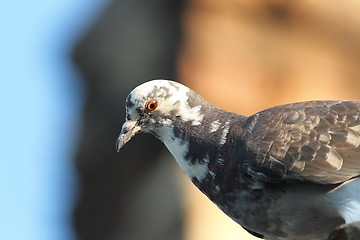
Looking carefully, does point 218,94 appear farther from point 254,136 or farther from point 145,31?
point 254,136

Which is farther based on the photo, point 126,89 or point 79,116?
point 79,116

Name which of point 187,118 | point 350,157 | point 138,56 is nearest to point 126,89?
point 138,56

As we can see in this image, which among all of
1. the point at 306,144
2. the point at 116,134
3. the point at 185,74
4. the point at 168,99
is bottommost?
the point at 116,134

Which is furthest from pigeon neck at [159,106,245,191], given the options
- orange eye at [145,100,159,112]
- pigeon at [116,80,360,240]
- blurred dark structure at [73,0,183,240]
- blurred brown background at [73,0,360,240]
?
blurred dark structure at [73,0,183,240]

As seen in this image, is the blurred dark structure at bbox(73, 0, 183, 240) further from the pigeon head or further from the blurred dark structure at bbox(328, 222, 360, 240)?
the blurred dark structure at bbox(328, 222, 360, 240)

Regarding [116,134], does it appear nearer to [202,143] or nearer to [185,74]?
[185,74]

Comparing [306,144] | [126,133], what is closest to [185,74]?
[126,133]
